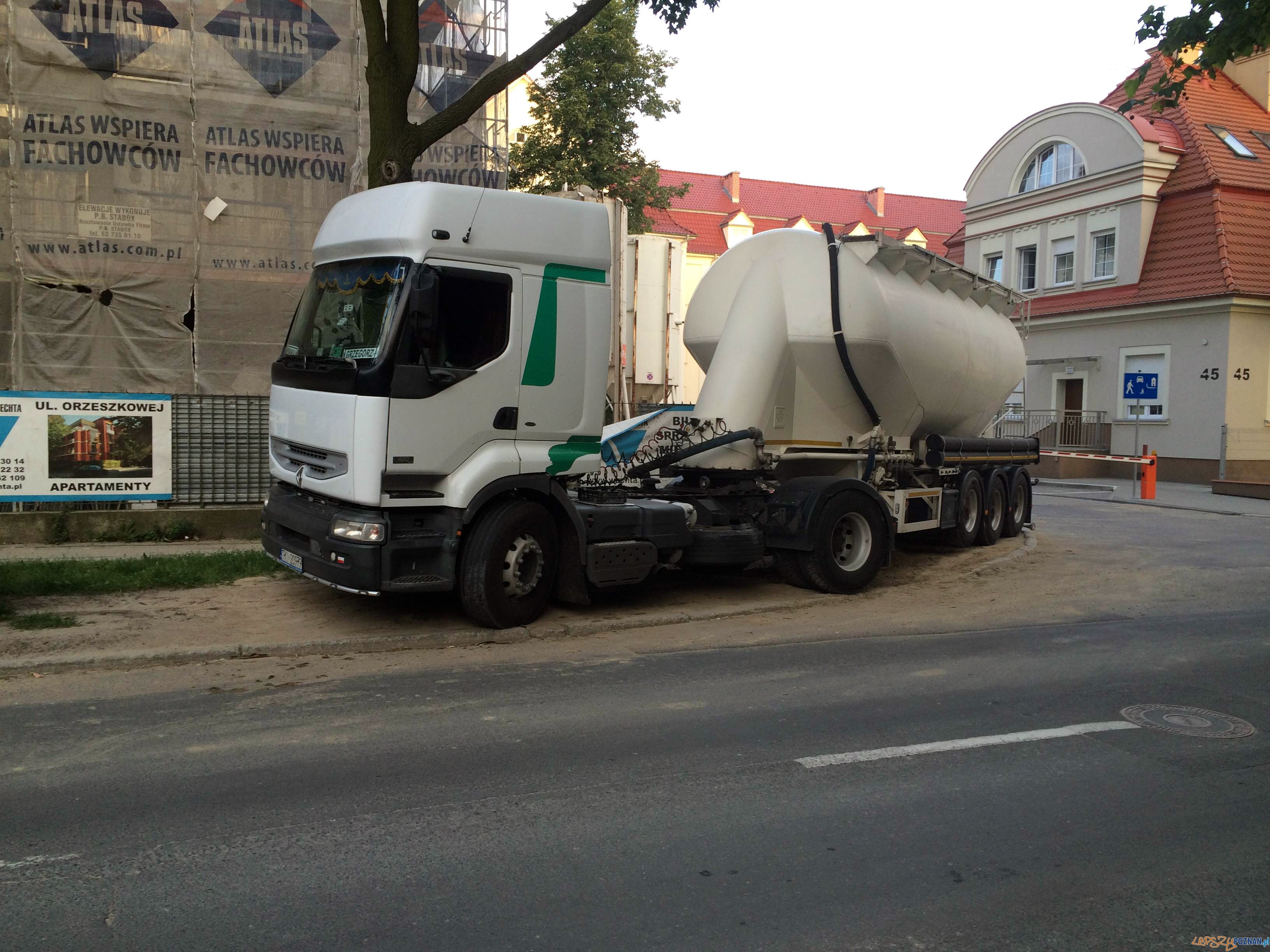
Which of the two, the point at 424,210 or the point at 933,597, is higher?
the point at 424,210

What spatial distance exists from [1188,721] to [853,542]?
15.2ft

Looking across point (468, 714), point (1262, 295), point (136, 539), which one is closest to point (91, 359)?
point (136, 539)

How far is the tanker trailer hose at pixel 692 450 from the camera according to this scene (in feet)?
32.5

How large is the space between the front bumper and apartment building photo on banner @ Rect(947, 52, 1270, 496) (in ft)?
70.3

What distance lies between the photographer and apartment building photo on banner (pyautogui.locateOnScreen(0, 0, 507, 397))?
43.6 ft

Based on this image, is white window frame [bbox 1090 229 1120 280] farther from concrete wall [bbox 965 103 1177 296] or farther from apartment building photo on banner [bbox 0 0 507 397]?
apartment building photo on banner [bbox 0 0 507 397]

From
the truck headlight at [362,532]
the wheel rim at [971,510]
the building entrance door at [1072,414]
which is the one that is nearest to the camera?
the truck headlight at [362,532]

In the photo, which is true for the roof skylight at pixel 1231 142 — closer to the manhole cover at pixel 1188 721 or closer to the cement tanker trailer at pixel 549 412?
the cement tanker trailer at pixel 549 412

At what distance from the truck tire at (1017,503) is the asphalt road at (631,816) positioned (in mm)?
8116

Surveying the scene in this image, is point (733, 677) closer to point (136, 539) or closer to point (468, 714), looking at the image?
point (468, 714)

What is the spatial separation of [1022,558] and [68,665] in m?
11.0

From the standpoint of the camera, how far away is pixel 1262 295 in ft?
93.1

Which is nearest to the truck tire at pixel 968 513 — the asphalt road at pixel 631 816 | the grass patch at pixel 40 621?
the asphalt road at pixel 631 816

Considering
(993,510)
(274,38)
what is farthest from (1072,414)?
(274,38)
